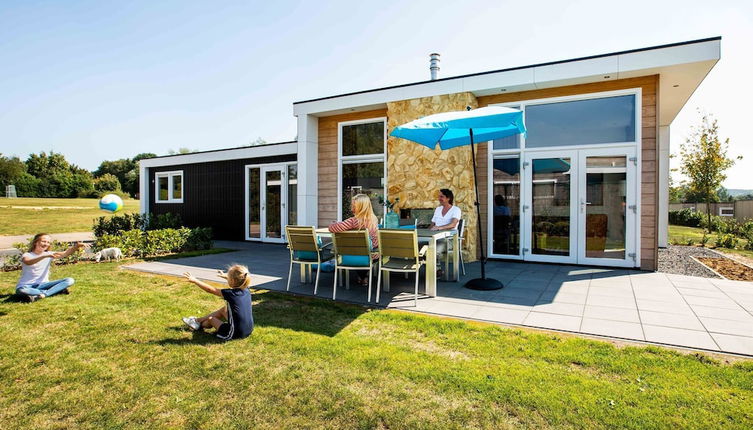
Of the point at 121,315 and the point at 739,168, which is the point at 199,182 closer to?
the point at 121,315

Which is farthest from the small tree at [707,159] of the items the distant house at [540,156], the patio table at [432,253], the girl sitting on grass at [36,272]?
the girl sitting on grass at [36,272]

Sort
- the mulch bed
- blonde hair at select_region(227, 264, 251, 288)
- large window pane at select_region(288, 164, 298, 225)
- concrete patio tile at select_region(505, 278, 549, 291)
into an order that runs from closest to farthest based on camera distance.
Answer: blonde hair at select_region(227, 264, 251, 288)
concrete patio tile at select_region(505, 278, 549, 291)
the mulch bed
large window pane at select_region(288, 164, 298, 225)

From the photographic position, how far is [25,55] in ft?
29.2

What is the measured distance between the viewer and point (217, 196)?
42.2ft

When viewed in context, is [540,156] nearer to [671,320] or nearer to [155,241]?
[671,320]

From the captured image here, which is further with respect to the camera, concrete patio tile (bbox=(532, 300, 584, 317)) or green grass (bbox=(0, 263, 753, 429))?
concrete patio tile (bbox=(532, 300, 584, 317))

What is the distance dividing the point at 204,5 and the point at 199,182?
7.09 metres

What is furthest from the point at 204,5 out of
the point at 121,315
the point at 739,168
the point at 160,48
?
the point at 739,168

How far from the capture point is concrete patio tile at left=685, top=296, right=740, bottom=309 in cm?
420

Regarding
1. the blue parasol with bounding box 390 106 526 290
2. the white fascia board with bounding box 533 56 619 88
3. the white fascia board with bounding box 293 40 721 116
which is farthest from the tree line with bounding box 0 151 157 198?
the white fascia board with bounding box 533 56 619 88

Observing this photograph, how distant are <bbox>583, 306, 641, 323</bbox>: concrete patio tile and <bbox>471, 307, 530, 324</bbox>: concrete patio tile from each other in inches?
24.4

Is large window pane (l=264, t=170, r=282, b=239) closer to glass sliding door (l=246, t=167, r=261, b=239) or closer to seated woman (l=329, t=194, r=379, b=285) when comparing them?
glass sliding door (l=246, t=167, r=261, b=239)

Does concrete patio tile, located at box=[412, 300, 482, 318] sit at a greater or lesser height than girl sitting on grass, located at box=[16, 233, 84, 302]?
lesser

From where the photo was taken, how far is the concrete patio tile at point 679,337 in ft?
10.2
